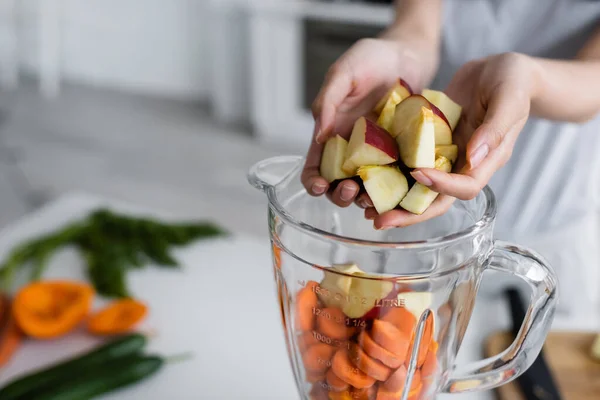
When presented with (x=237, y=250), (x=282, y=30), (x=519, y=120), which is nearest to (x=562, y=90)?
(x=519, y=120)

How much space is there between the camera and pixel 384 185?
581 mm

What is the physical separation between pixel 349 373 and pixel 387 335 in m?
0.05

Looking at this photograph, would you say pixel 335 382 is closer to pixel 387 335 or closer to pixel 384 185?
pixel 387 335

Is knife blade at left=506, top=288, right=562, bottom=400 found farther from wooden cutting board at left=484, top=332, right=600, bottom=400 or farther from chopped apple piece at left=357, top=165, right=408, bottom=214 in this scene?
chopped apple piece at left=357, top=165, right=408, bottom=214

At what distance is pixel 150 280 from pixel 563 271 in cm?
70

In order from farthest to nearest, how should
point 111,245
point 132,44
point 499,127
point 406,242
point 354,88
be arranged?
point 132,44 → point 111,245 → point 354,88 → point 499,127 → point 406,242

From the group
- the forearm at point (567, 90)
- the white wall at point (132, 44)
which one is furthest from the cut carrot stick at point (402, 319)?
the white wall at point (132, 44)

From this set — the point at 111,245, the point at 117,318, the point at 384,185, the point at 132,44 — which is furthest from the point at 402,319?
the point at 132,44

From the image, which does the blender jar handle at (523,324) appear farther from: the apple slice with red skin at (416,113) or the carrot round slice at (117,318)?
the carrot round slice at (117,318)

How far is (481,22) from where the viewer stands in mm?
1054

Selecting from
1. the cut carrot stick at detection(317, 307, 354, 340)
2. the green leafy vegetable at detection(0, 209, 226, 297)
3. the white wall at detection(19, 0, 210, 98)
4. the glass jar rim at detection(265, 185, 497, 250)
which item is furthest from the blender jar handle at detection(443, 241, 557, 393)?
the white wall at detection(19, 0, 210, 98)

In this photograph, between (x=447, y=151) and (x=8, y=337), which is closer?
(x=447, y=151)

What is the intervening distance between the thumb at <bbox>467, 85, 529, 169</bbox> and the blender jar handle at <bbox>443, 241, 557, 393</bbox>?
0.29 feet

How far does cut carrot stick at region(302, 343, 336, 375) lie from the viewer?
594 millimetres
